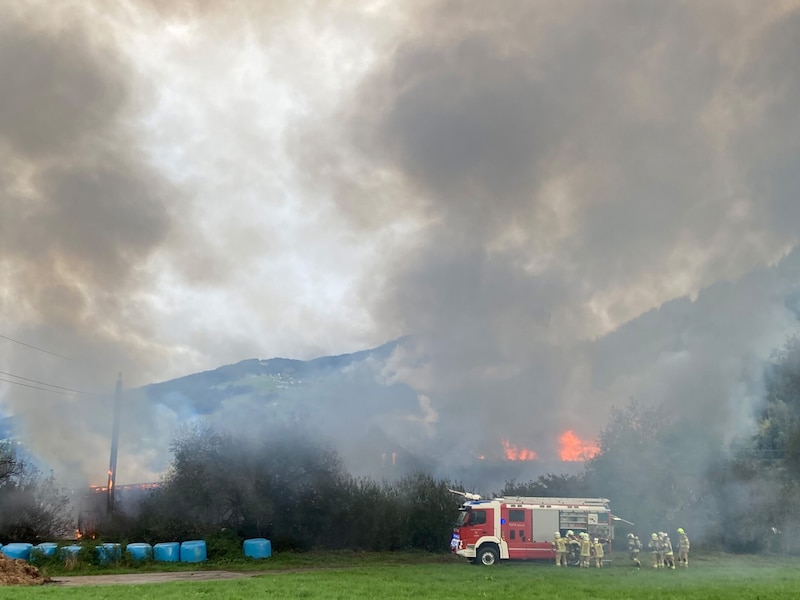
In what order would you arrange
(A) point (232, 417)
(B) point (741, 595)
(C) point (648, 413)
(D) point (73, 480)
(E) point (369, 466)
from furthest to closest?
(D) point (73, 480) < (E) point (369, 466) < (C) point (648, 413) < (A) point (232, 417) < (B) point (741, 595)

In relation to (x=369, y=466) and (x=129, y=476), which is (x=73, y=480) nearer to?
(x=129, y=476)

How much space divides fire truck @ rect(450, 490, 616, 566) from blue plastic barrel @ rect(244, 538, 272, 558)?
1135 cm

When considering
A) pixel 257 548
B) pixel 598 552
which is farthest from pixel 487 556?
pixel 257 548

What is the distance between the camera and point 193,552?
35.0 metres

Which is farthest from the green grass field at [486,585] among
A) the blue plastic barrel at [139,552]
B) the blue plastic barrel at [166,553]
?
the blue plastic barrel at [139,552]

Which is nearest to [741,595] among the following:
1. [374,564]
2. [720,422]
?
[374,564]

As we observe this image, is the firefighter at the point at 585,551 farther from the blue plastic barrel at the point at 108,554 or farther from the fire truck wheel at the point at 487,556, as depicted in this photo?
the blue plastic barrel at the point at 108,554

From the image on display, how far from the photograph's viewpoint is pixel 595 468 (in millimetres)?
48031

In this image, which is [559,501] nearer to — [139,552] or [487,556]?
[487,556]

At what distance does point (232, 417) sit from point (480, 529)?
2019cm

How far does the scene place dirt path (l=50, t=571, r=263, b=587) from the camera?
2736cm

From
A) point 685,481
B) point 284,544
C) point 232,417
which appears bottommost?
point 284,544

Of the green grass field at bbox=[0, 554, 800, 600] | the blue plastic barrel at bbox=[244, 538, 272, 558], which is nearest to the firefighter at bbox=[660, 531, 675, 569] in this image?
the green grass field at bbox=[0, 554, 800, 600]

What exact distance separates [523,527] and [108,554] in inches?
834
